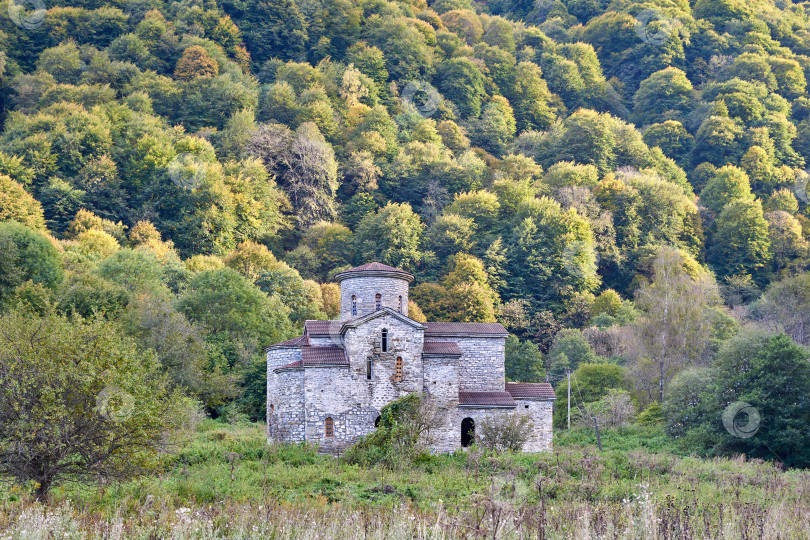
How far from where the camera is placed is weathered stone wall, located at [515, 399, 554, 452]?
105 feet

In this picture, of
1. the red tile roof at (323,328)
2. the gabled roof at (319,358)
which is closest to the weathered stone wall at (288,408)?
the gabled roof at (319,358)

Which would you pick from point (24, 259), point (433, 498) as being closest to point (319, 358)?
point (433, 498)

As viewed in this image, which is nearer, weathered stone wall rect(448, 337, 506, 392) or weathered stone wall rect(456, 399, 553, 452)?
weathered stone wall rect(456, 399, 553, 452)

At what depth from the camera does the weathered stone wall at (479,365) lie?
111ft

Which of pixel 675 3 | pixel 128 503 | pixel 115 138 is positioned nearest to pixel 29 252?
pixel 115 138

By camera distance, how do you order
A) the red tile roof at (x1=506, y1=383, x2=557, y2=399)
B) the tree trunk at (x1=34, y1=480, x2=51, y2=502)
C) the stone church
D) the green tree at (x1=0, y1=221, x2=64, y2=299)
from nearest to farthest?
the tree trunk at (x1=34, y1=480, x2=51, y2=502) < the stone church < the red tile roof at (x1=506, y1=383, x2=557, y2=399) < the green tree at (x1=0, y1=221, x2=64, y2=299)

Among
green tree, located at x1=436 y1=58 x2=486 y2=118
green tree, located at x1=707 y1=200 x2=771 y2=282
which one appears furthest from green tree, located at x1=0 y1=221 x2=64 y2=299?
green tree, located at x1=707 y1=200 x2=771 y2=282

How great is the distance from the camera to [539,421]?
107 ft

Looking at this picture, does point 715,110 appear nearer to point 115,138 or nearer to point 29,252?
point 115,138

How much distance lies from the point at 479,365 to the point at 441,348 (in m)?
3.31

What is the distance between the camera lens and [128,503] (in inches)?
639

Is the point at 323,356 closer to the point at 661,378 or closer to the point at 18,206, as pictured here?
the point at 661,378

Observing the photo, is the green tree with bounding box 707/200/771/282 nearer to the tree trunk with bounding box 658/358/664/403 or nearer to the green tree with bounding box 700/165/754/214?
the green tree with bounding box 700/165/754/214

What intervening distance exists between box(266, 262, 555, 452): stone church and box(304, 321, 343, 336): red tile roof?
0.04m
